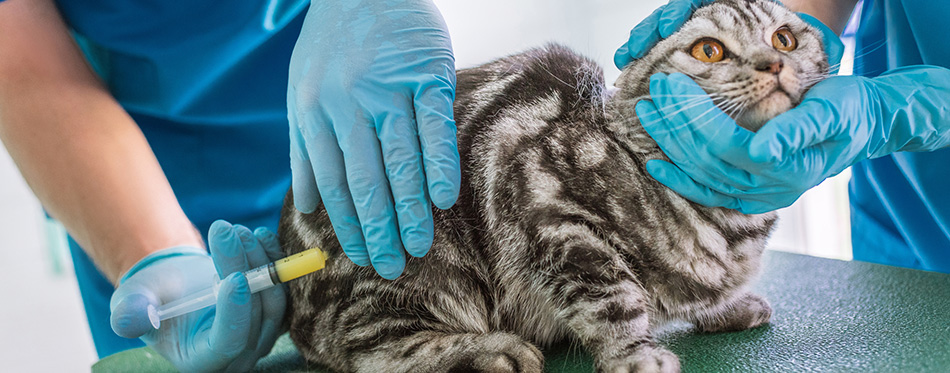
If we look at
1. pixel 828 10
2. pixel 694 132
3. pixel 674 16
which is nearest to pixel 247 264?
pixel 694 132

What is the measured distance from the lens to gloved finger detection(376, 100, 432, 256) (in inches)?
36.8

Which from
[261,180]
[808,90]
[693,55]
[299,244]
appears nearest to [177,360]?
[299,244]

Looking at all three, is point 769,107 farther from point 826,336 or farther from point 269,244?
point 269,244

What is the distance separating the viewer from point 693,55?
3.45ft

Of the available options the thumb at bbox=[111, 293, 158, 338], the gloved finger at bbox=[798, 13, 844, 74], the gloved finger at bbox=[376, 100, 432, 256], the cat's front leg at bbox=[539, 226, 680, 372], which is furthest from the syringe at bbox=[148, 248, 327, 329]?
the gloved finger at bbox=[798, 13, 844, 74]

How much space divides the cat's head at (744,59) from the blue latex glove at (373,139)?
41 cm

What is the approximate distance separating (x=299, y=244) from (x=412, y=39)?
416mm

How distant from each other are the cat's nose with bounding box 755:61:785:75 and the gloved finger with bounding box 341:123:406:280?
2.12ft

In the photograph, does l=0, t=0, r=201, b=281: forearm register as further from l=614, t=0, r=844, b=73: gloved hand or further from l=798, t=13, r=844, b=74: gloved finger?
l=798, t=13, r=844, b=74: gloved finger

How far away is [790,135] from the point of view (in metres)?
0.86

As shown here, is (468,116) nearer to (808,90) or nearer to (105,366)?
(808,90)

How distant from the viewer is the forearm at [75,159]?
1177 mm

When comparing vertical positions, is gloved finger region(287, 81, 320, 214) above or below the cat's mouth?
below

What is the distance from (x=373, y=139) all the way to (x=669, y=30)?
589mm
